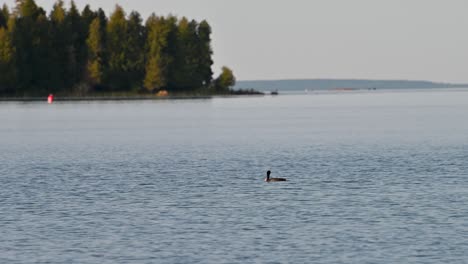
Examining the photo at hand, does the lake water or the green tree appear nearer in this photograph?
the lake water

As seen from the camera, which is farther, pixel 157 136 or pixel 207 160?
pixel 157 136

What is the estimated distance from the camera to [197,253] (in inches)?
1064

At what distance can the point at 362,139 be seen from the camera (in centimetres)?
8106

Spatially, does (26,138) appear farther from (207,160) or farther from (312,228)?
(312,228)

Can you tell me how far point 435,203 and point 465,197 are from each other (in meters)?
2.34

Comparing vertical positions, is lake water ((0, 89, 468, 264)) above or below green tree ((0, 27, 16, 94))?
below

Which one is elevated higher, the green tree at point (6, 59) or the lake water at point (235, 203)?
the green tree at point (6, 59)

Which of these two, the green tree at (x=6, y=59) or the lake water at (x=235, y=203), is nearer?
the lake water at (x=235, y=203)

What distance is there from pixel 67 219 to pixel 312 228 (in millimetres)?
8443

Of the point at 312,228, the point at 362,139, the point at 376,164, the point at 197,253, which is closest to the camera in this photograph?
the point at 197,253

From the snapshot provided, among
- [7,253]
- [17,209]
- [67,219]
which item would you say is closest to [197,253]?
[7,253]

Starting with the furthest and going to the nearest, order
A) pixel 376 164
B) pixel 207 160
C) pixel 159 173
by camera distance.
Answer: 1. pixel 207 160
2. pixel 376 164
3. pixel 159 173

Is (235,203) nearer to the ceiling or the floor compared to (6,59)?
nearer to the floor

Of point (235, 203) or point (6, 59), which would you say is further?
point (6, 59)
